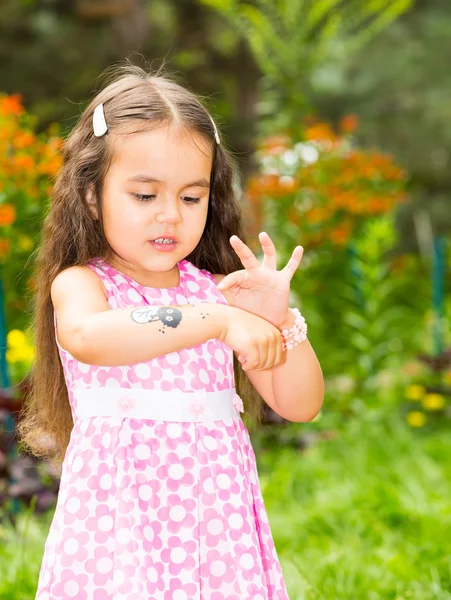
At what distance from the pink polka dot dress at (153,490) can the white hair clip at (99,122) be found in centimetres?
27

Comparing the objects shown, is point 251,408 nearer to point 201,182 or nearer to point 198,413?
point 198,413

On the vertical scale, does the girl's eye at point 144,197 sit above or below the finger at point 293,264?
above

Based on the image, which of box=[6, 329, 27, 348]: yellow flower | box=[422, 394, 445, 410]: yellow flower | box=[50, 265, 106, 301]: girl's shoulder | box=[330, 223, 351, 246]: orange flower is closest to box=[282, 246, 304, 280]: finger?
box=[50, 265, 106, 301]: girl's shoulder

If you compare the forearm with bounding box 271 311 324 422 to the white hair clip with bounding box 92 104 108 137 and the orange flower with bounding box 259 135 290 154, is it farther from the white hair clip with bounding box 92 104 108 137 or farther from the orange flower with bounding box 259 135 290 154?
the orange flower with bounding box 259 135 290 154

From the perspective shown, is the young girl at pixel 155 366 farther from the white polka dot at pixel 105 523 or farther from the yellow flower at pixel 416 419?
the yellow flower at pixel 416 419

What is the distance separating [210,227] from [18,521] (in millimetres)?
1987

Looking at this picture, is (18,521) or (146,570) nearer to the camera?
(146,570)

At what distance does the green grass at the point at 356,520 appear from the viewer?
281 cm

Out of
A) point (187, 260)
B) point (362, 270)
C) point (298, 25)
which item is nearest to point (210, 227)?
point (187, 260)

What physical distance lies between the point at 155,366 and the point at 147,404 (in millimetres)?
76

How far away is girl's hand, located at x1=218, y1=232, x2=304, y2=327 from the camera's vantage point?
1699 millimetres

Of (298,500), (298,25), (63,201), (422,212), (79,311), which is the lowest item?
(298,500)

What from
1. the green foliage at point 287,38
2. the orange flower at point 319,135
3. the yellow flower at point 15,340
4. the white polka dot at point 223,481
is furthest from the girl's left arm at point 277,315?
the green foliage at point 287,38

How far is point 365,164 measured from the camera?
6.45 meters
